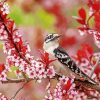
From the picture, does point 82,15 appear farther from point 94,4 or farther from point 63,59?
point 63,59

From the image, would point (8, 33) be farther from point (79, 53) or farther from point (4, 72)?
point (79, 53)

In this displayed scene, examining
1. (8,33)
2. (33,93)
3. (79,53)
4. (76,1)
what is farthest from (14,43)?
(76,1)

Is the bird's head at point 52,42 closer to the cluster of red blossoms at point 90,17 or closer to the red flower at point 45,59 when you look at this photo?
the cluster of red blossoms at point 90,17

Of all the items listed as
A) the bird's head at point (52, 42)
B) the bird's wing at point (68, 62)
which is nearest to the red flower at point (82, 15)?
the bird's wing at point (68, 62)

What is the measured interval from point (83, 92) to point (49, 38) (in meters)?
0.70

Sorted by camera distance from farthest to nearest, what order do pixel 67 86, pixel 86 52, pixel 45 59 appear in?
pixel 86 52, pixel 67 86, pixel 45 59

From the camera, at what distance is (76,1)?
10133 millimetres

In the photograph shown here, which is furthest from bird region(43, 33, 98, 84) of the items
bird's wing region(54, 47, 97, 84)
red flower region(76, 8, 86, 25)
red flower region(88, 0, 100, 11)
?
red flower region(88, 0, 100, 11)

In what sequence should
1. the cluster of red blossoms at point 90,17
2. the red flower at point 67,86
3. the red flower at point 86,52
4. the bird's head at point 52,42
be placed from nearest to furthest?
the red flower at point 67,86
the cluster of red blossoms at point 90,17
the red flower at point 86,52
the bird's head at point 52,42

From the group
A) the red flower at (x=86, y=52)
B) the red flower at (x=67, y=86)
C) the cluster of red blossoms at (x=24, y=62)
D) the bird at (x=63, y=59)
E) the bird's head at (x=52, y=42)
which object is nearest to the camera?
the cluster of red blossoms at (x=24, y=62)

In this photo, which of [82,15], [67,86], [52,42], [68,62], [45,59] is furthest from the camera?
[52,42]

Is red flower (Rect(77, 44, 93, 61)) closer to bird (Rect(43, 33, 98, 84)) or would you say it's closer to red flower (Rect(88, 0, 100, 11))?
bird (Rect(43, 33, 98, 84))

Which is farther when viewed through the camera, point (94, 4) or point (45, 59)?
point (94, 4)

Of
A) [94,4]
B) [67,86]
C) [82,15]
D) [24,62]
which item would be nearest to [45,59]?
[24,62]
